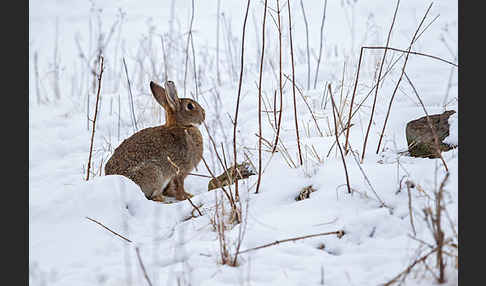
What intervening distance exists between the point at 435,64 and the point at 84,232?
17.8 feet

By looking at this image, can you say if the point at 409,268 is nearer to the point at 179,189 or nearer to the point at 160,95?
the point at 179,189

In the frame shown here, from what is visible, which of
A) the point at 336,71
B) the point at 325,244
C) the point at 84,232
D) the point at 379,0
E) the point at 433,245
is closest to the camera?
the point at 433,245

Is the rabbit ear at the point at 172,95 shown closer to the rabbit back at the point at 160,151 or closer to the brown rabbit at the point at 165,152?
the brown rabbit at the point at 165,152

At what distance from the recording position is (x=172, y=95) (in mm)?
4293

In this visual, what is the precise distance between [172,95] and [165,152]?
19.6 inches

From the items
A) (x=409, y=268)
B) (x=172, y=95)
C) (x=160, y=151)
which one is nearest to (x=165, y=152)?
(x=160, y=151)

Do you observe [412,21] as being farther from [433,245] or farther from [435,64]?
[433,245]

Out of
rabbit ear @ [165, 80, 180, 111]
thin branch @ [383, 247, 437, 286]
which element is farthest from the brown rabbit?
thin branch @ [383, 247, 437, 286]

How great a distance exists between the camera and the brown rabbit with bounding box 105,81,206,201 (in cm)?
392

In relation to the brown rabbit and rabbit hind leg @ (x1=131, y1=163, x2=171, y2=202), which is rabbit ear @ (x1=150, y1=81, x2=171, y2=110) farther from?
rabbit hind leg @ (x1=131, y1=163, x2=171, y2=202)

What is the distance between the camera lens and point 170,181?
4.19m

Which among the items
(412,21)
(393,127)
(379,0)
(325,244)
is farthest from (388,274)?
(379,0)

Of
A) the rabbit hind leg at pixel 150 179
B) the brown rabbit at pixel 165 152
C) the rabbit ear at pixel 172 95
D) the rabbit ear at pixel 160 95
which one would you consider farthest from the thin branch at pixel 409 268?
the rabbit ear at pixel 160 95

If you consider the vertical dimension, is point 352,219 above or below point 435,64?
below
